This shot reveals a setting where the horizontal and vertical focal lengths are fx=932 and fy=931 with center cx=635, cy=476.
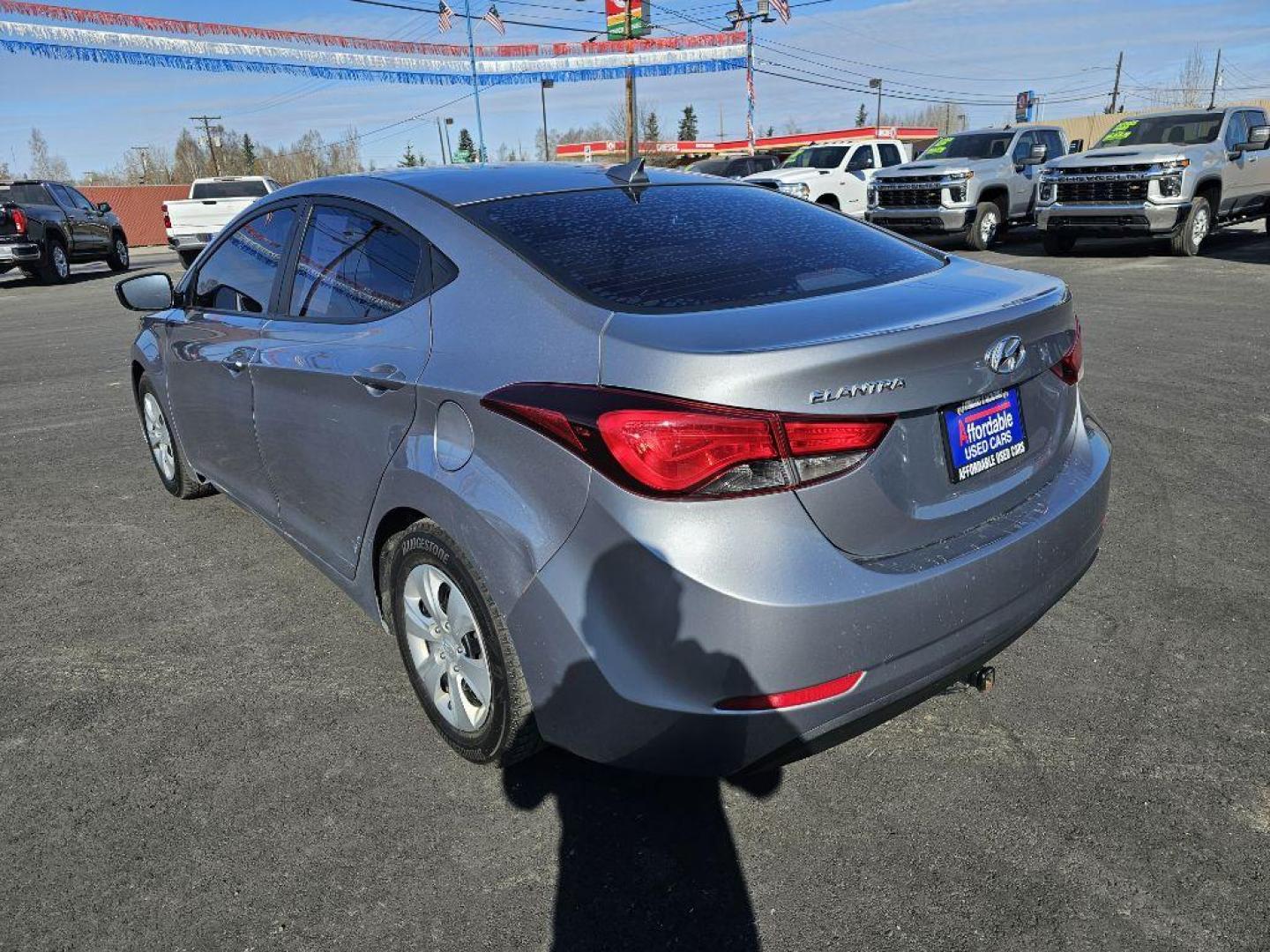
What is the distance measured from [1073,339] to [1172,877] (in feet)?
4.70

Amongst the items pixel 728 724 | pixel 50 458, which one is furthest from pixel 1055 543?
pixel 50 458

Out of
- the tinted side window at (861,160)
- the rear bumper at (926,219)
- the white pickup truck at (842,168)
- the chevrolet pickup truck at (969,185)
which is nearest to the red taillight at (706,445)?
the rear bumper at (926,219)

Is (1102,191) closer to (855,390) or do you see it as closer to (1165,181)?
(1165,181)

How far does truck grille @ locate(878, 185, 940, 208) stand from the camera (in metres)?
16.6

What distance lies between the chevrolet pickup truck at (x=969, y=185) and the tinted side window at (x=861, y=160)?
1735 millimetres

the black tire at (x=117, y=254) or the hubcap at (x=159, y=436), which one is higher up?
the hubcap at (x=159, y=436)

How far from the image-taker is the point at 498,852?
7.95 feet

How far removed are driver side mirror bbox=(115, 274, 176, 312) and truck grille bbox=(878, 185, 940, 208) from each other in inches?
581

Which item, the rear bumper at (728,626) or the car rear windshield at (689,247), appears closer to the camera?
the rear bumper at (728,626)

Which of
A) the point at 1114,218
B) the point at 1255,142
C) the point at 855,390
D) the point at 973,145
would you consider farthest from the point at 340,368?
the point at 973,145

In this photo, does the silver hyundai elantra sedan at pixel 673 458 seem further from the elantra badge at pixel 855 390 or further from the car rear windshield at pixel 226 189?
the car rear windshield at pixel 226 189

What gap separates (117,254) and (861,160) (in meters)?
17.3

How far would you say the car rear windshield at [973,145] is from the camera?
17.5 m

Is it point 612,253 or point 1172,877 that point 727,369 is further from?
point 1172,877
